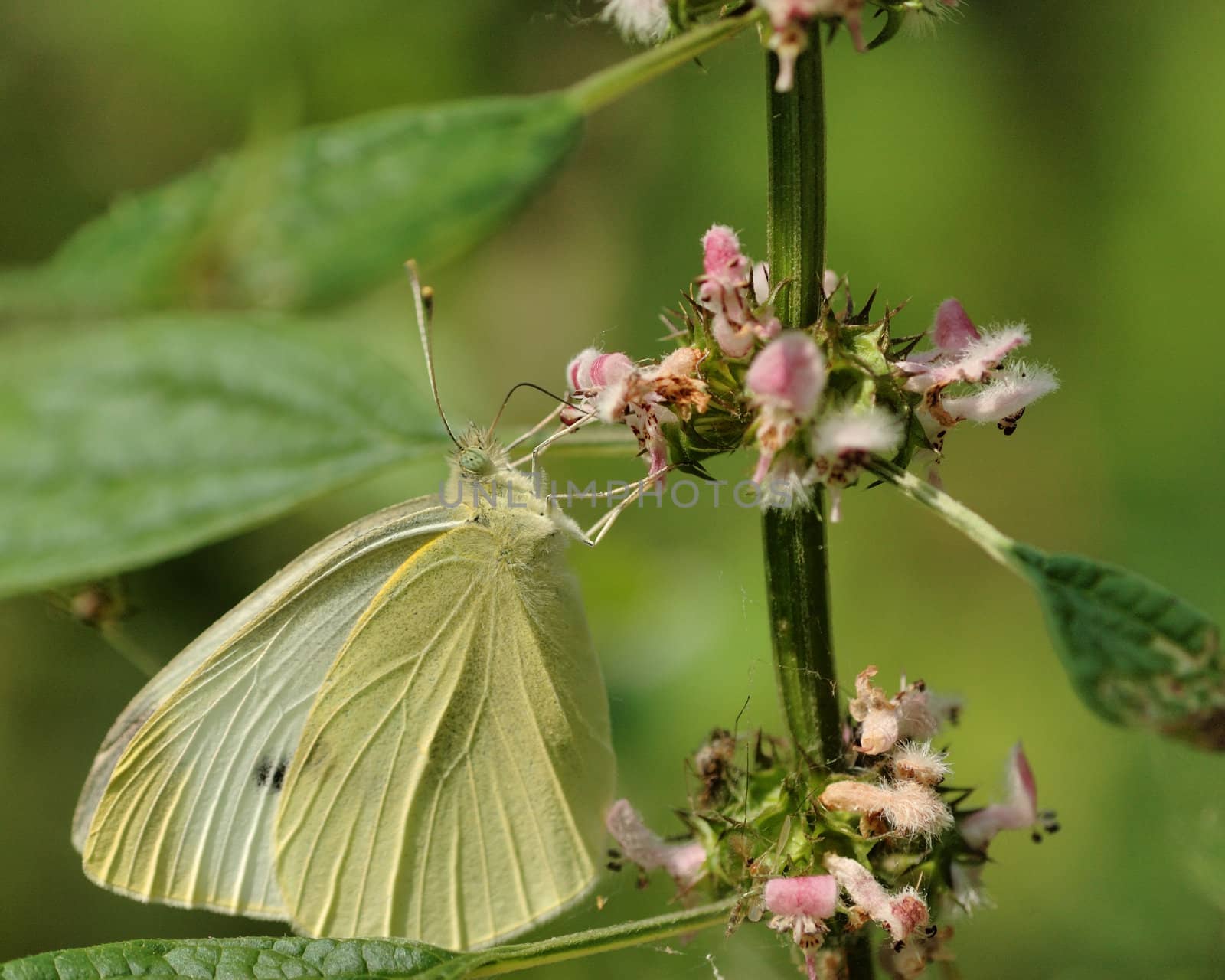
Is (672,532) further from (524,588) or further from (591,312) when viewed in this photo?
(524,588)

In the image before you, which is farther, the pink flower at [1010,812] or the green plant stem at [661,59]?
the pink flower at [1010,812]

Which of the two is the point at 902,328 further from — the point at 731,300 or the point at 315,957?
the point at 315,957

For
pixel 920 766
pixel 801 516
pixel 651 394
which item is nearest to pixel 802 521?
pixel 801 516

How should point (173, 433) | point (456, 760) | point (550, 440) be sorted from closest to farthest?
point (173, 433) < point (550, 440) < point (456, 760)

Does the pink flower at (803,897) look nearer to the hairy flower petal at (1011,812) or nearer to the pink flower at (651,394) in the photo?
the hairy flower petal at (1011,812)

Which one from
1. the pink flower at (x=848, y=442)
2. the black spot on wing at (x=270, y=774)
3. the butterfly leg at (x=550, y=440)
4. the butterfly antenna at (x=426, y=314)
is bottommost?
the pink flower at (x=848, y=442)

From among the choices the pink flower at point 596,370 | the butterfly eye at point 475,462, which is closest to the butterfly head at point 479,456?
the butterfly eye at point 475,462

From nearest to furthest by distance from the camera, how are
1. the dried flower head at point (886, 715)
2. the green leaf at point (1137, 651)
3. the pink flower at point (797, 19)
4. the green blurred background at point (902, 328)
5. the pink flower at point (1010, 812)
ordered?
the green leaf at point (1137, 651)
the pink flower at point (797, 19)
the dried flower head at point (886, 715)
the pink flower at point (1010, 812)
the green blurred background at point (902, 328)
